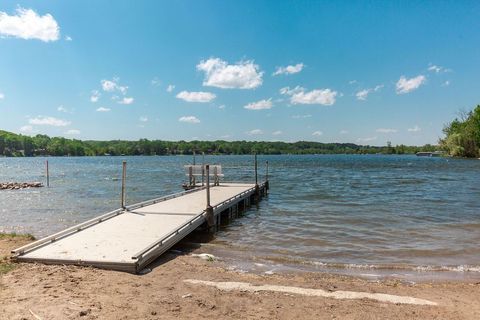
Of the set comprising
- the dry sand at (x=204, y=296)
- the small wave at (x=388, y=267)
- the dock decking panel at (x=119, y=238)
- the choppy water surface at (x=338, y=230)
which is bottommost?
the choppy water surface at (x=338, y=230)

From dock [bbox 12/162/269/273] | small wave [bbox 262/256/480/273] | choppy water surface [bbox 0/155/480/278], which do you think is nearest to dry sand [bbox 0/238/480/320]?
dock [bbox 12/162/269/273]

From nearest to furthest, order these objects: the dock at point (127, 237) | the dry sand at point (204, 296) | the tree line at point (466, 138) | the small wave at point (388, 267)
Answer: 1. the dry sand at point (204, 296)
2. the dock at point (127, 237)
3. the small wave at point (388, 267)
4. the tree line at point (466, 138)

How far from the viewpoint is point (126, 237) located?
32.9 ft

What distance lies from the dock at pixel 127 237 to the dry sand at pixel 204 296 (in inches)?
11.5

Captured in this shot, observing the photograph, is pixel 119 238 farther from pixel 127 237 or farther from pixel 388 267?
pixel 388 267

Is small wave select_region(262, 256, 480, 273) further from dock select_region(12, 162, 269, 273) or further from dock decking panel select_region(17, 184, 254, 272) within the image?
dock decking panel select_region(17, 184, 254, 272)

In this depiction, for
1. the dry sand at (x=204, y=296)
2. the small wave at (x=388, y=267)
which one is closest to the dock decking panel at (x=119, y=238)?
the dry sand at (x=204, y=296)

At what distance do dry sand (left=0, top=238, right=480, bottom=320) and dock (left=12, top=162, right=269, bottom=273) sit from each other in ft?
0.96

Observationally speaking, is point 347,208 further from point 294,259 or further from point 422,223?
point 294,259

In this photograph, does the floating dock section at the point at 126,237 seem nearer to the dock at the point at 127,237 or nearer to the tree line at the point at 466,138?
the dock at the point at 127,237

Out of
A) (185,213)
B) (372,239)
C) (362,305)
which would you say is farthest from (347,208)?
(362,305)

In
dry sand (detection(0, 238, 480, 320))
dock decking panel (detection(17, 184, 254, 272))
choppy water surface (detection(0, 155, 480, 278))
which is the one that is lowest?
choppy water surface (detection(0, 155, 480, 278))

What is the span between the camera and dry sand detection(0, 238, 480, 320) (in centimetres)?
607

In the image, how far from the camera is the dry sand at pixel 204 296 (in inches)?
239
